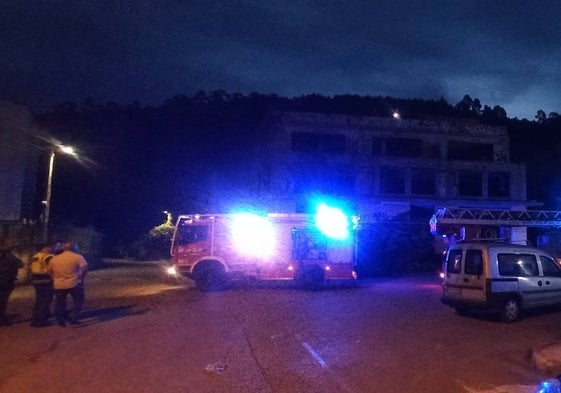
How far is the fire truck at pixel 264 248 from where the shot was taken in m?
19.0

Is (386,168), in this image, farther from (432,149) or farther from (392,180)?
(432,149)

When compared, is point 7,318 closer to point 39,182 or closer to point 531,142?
point 39,182

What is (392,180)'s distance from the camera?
153ft

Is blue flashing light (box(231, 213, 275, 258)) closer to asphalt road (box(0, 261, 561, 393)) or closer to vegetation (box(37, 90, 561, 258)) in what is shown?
asphalt road (box(0, 261, 561, 393))

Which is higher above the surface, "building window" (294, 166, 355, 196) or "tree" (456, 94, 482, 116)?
"tree" (456, 94, 482, 116)

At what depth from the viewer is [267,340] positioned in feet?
33.3

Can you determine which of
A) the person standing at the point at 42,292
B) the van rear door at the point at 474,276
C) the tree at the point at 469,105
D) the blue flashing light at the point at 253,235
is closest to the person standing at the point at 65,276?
the person standing at the point at 42,292

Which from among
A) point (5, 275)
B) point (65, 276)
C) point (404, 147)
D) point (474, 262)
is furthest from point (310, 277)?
point (404, 147)

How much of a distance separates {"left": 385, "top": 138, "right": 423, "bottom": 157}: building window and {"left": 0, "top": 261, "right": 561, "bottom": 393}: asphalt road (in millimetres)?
33963

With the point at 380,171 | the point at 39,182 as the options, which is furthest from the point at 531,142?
the point at 39,182

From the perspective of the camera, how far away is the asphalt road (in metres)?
7.27

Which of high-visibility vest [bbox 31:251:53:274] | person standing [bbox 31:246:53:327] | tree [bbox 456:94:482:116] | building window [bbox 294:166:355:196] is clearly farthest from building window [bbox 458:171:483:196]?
person standing [bbox 31:246:53:327]

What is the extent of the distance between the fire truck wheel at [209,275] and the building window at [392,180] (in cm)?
2951

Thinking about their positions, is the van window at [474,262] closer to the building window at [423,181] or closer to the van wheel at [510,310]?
the van wheel at [510,310]
